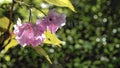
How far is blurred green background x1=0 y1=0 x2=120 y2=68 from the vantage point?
4.27m

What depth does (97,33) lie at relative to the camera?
182 inches

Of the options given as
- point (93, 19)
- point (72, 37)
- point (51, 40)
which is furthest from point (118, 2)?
point (51, 40)

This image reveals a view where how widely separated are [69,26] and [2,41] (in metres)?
3.20

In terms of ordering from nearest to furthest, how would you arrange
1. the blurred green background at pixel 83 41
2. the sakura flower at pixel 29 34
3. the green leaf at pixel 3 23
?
1. the sakura flower at pixel 29 34
2. the green leaf at pixel 3 23
3. the blurred green background at pixel 83 41

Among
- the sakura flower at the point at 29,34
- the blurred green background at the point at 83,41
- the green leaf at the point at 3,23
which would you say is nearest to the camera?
the sakura flower at the point at 29,34

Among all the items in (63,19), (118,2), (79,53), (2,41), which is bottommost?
(79,53)

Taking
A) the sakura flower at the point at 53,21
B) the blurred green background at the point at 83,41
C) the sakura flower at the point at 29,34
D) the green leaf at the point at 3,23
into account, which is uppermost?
the sakura flower at the point at 53,21

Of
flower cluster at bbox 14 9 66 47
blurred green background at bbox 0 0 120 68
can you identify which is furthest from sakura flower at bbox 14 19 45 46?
blurred green background at bbox 0 0 120 68

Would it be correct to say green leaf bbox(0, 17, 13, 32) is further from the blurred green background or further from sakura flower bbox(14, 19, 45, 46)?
the blurred green background

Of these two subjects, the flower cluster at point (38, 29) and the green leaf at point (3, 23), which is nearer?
the flower cluster at point (38, 29)

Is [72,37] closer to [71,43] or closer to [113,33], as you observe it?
[71,43]

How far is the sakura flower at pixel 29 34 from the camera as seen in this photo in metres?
1.37

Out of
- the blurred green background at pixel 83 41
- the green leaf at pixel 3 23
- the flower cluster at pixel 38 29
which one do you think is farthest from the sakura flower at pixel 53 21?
the blurred green background at pixel 83 41

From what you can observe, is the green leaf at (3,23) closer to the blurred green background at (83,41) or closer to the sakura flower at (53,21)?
the sakura flower at (53,21)
